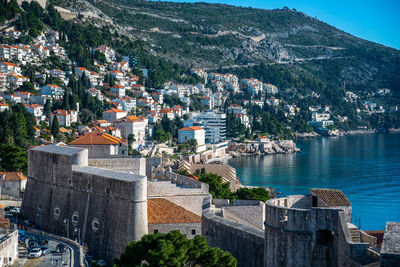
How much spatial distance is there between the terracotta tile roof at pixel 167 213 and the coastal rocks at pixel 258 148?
75091 mm

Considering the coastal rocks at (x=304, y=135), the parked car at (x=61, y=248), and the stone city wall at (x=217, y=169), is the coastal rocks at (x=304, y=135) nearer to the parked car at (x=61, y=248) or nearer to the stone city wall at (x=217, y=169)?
the stone city wall at (x=217, y=169)

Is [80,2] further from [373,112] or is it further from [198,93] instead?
[373,112]

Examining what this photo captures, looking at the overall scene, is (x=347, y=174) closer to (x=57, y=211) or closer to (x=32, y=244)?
(x=57, y=211)

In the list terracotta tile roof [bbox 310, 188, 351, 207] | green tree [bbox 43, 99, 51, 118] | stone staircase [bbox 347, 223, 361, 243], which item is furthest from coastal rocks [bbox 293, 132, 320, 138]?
stone staircase [bbox 347, 223, 361, 243]

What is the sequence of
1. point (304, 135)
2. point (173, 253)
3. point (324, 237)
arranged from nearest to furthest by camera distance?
point (324, 237), point (173, 253), point (304, 135)

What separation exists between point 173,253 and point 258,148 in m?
86.2

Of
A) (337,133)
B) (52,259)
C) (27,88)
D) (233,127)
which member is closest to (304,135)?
(337,133)

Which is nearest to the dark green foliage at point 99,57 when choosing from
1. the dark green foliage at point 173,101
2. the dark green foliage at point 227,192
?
the dark green foliage at point 173,101

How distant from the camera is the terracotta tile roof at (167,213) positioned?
23766 mm

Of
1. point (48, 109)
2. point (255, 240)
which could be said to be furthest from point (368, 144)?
point (255, 240)

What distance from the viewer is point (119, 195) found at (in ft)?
75.4

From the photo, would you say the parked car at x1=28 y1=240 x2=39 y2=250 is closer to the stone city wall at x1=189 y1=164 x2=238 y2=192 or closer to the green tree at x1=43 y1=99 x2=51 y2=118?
the stone city wall at x1=189 y1=164 x2=238 y2=192

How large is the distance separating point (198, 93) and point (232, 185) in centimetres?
8624

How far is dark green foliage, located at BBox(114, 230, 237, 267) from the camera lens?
1722 centimetres
